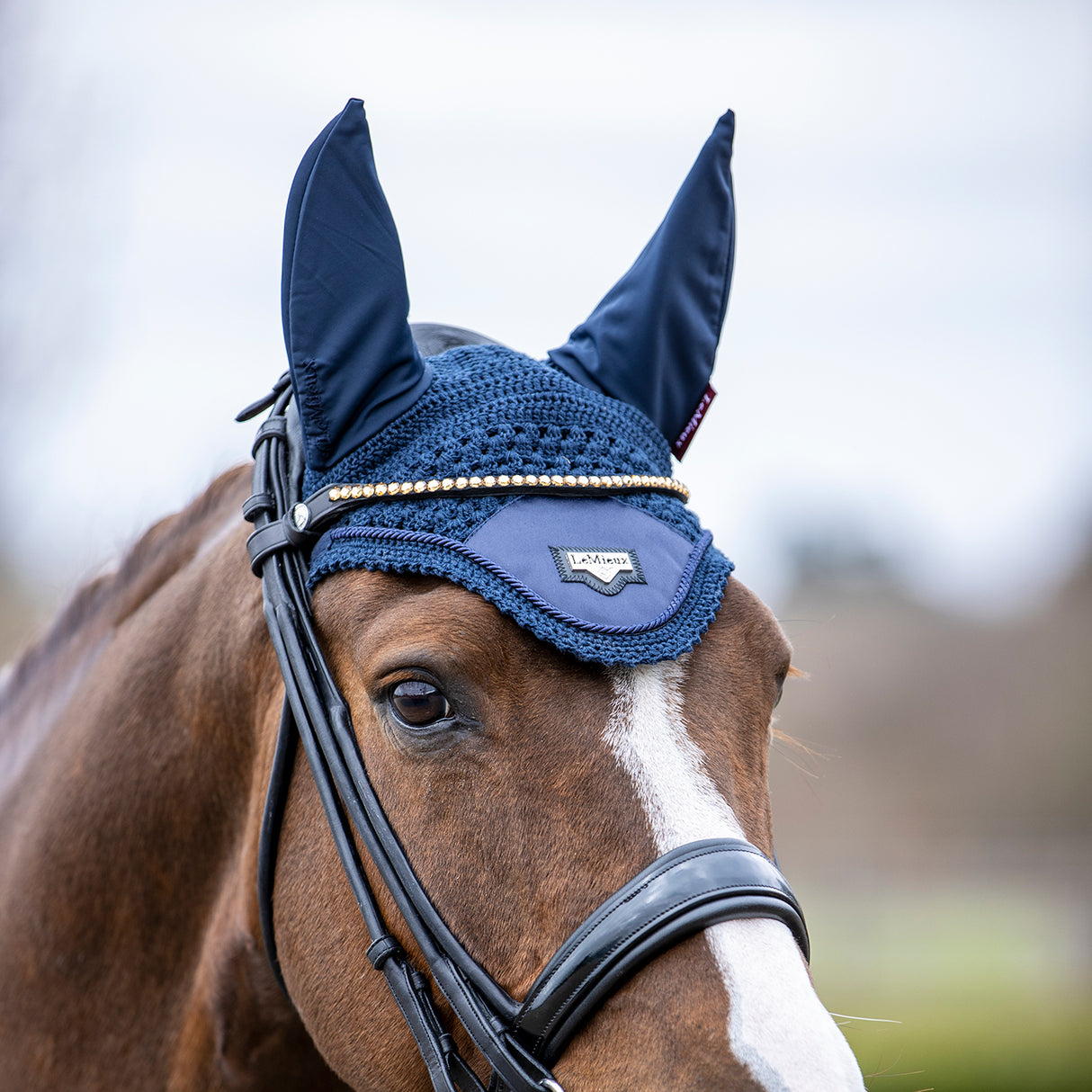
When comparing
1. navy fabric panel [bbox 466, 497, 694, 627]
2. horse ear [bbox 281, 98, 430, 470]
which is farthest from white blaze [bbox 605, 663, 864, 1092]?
horse ear [bbox 281, 98, 430, 470]

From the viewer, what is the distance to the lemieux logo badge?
180 cm

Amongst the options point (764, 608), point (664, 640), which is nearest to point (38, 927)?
point (664, 640)

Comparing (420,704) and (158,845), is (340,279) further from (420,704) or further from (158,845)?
(158,845)

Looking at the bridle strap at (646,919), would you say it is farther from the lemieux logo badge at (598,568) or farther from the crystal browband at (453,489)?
the crystal browband at (453,489)

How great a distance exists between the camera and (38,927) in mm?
2344

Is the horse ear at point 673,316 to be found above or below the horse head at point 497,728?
above

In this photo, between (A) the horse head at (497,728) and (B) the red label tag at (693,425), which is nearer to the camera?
(A) the horse head at (497,728)

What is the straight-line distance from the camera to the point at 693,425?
2.47 metres

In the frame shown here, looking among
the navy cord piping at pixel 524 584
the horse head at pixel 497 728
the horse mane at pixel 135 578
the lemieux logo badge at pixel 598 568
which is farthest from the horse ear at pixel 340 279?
the horse mane at pixel 135 578

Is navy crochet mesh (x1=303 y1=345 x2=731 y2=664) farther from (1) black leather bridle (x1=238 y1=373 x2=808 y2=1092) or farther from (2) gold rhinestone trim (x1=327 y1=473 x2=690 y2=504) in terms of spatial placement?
(1) black leather bridle (x1=238 y1=373 x2=808 y2=1092)

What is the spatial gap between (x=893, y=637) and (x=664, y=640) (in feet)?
71.0

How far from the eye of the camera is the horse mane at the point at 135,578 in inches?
104

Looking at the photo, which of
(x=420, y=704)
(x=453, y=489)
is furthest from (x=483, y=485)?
(x=420, y=704)

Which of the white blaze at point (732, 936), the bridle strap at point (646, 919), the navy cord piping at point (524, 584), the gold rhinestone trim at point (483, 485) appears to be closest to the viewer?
the white blaze at point (732, 936)
